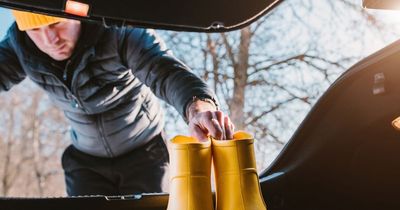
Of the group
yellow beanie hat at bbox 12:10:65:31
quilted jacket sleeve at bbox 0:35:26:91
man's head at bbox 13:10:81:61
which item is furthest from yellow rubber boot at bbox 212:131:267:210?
quilted jacket sleeve at bbox 0:35:26:91

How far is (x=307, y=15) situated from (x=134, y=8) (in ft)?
12.7

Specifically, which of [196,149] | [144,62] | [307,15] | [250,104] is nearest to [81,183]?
[144,62]

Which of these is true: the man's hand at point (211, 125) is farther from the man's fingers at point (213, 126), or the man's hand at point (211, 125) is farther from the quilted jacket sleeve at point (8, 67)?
the quilted jacket sleeve at point (8, 67)

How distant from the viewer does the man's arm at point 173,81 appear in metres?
1.05

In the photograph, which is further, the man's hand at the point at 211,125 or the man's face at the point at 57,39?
the man's face at the point at 57,39

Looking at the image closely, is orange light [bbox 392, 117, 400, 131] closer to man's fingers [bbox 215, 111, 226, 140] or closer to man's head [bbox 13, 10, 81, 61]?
man's fingers [bbox 215, 111, 226, 140]

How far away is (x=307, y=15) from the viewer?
15.6 feet

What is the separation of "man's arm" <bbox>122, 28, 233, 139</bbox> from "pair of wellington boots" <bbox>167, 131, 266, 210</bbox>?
45 millimetres

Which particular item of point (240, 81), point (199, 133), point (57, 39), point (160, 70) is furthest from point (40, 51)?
point (240, 81)

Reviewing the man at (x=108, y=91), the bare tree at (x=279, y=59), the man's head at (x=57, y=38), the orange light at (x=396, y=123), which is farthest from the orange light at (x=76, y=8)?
the bare tree at (x=279, y=59)

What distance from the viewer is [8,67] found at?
162 cm

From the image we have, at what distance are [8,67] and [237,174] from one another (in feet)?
3.20

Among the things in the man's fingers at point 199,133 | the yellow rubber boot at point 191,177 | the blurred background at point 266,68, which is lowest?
the yellow rubber boot at point 191,177

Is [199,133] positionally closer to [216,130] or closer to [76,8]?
[216,130]
